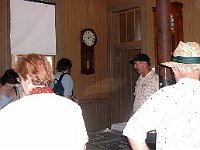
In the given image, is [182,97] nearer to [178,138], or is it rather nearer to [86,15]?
[178,138]

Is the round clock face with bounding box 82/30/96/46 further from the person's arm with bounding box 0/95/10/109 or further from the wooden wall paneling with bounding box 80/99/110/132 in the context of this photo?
the person's arm with bounding box 0/95/10/109

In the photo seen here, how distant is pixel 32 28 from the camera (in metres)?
5.89

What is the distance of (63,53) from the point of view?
6191 mm

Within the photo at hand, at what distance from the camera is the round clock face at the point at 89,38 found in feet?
21.3

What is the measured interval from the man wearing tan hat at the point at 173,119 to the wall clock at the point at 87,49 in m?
4.78

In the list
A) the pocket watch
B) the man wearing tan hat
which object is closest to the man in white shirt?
the pocket watch

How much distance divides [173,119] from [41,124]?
0.65 metres

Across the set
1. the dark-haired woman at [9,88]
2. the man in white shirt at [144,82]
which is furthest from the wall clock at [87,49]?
the dark-haired woman at [9,88]

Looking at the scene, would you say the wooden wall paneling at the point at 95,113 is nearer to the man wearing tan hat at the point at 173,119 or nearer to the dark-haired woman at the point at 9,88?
the dark-haired woman at the point at 9,88

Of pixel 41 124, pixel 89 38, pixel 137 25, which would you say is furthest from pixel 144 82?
pixel 41 124

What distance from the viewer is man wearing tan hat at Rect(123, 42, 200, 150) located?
164cm

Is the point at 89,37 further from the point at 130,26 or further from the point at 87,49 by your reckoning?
the point at 130,26

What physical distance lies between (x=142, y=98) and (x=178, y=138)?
2.59m

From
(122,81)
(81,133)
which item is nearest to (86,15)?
(122,81)
